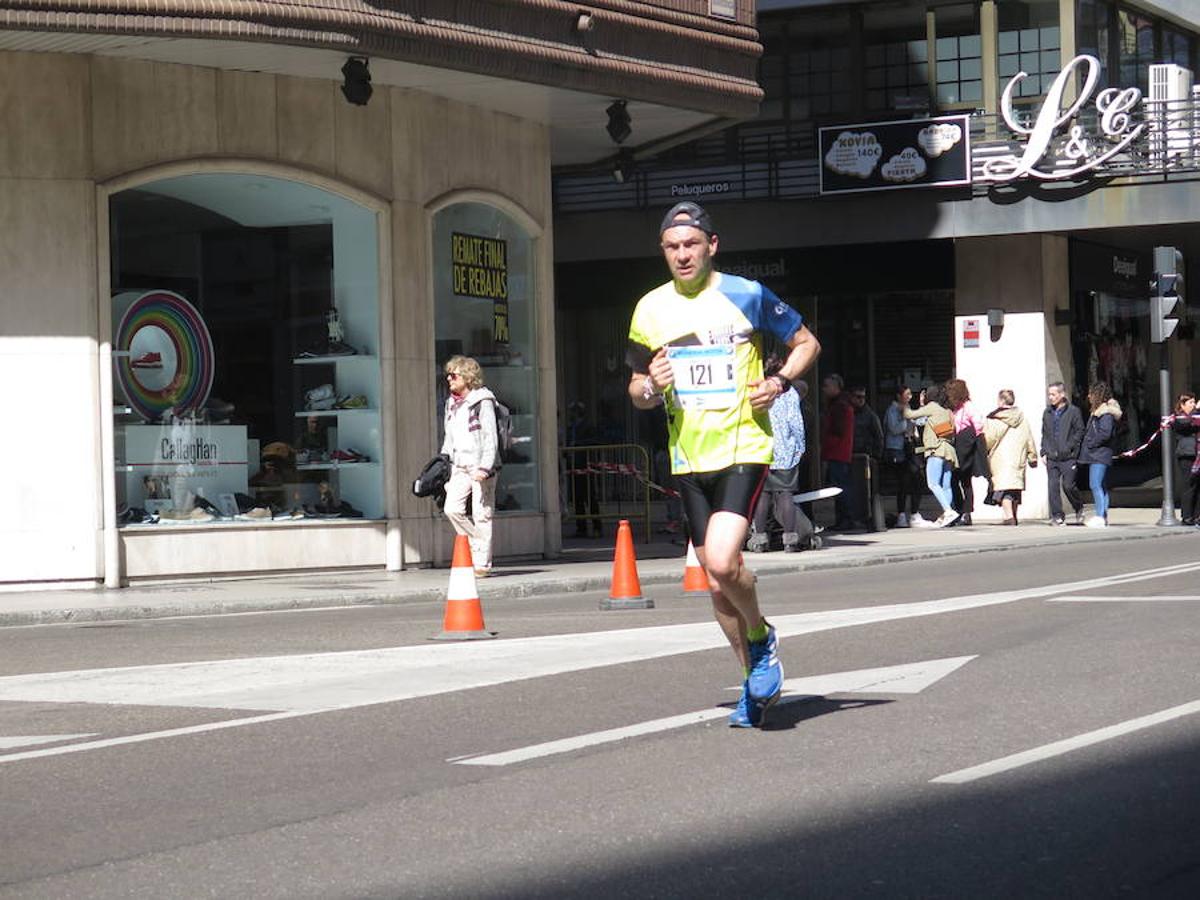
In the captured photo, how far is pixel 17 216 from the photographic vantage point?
691 inches

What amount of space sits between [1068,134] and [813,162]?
3.90 metres

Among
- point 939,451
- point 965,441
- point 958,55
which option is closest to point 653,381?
point 939,451

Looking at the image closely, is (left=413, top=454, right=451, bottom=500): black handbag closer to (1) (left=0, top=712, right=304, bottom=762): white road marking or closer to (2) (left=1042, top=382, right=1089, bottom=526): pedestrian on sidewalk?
(1) (left=0, top=712, right=304, bottom=762): white road marking

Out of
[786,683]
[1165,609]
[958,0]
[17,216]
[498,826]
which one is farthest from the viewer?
[958,0]

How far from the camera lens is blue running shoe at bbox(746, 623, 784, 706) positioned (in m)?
7.78

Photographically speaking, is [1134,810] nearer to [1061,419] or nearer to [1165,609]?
[1165,609]

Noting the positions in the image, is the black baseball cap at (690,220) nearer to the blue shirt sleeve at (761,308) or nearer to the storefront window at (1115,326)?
the blue shirt sleeve at (761,308)

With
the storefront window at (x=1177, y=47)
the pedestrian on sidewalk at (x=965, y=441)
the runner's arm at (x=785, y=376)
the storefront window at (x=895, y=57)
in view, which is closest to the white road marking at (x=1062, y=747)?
the runner's arm at (x=785, y=376)

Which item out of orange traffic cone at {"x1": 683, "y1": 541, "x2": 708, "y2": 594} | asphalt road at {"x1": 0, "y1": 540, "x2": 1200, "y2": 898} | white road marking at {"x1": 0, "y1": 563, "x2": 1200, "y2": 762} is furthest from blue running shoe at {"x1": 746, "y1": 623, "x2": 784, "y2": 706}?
orange traffic cone at {"x1": 683, "y1": 541, "x2": 708, "y2": 594}

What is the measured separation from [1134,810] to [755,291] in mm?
2747

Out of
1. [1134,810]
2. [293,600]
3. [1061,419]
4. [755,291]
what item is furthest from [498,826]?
[1061,419]

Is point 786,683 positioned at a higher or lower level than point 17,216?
lower

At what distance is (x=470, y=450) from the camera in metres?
17.8

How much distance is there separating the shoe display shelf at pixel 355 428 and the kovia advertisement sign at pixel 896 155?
1178 centimetres
